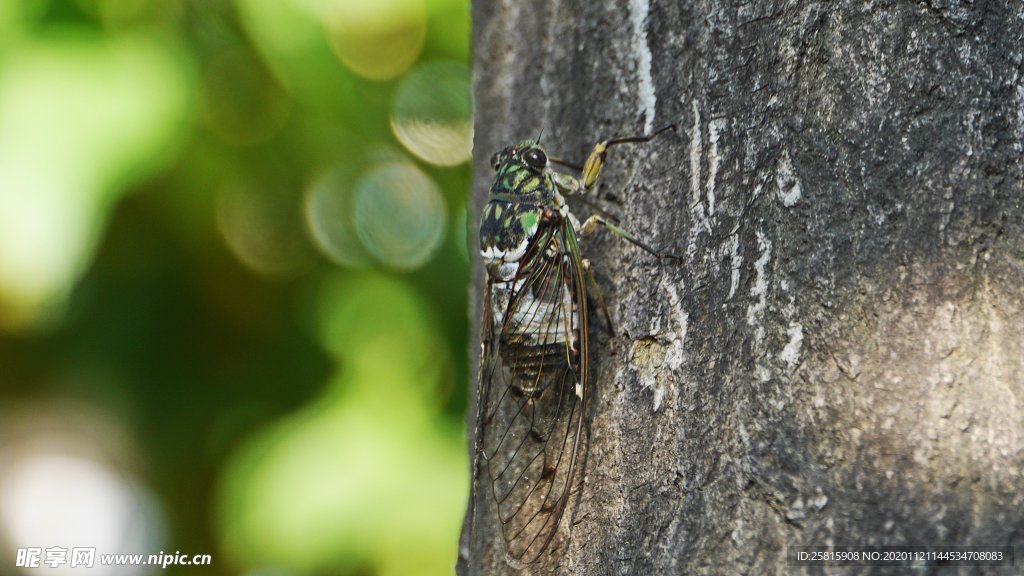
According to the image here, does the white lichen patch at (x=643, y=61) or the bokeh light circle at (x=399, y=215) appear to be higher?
the bokeh light circle at (x=399, y=215)

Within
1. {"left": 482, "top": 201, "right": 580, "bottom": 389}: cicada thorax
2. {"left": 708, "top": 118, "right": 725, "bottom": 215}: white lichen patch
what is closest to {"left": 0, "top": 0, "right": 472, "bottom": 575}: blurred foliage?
{"left": 482, "top": 201, "right": 580, "bottom": 389}: cicada thorax

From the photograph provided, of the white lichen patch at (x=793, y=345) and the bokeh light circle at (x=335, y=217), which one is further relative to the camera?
the bokeh light circle at (x=335, y=217)

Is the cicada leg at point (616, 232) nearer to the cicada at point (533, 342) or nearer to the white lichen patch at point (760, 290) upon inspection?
the cicada at point (533, 342)

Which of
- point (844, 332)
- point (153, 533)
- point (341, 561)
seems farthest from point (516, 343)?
point (153, 533)

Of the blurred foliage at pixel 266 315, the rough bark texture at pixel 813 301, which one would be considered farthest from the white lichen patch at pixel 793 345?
the blurred foliage at pixel 266 315

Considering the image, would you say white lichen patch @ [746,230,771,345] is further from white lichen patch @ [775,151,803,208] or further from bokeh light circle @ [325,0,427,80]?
bokeh light circle @ [325,0,427,80]

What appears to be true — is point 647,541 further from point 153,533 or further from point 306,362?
point 153,533
